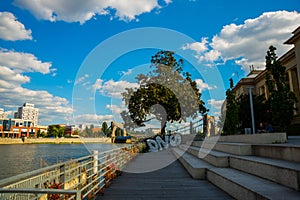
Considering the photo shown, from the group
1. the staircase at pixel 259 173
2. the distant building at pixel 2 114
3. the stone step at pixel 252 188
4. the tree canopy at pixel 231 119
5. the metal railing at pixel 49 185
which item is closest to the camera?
the metal railing at pixel 49 185

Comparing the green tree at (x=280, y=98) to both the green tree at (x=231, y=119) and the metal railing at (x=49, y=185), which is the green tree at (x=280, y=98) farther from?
the metal railing at (x=49, y=185)

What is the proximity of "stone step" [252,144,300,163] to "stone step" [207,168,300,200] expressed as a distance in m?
0.75

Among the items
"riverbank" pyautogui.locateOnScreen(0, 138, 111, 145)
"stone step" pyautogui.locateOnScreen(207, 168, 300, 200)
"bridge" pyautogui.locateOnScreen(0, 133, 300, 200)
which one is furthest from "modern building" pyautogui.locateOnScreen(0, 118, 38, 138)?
"stone step" pyautogui.locateOnScreen(207, 168, 300, 200)

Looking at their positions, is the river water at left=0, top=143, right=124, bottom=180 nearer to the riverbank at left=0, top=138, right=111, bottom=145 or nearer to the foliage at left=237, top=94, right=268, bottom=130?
the foliage at left=237, top=94, right=268, bottom=130

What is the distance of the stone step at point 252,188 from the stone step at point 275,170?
10 cm

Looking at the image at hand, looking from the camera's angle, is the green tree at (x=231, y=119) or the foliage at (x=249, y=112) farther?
the foliage at (x=249, y=112)

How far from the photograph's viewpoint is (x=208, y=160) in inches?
300

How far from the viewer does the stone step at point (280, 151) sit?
14.1 ft

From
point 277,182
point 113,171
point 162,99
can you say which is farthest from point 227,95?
point 277,182

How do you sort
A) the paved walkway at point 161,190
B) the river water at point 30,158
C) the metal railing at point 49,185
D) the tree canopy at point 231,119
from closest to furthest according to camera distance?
the metal railing at point 49,185 → the paved walkway at point 161,190 → the tree canopy at point 231,119 → the river water at point 30,158

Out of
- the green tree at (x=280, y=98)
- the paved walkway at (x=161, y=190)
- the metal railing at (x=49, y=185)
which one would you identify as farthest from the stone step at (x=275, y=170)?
the green tree at (x=280, y=98)

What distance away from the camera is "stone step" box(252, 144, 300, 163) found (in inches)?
169

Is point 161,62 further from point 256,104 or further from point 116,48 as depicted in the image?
point 256,104

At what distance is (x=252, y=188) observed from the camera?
3.62 m
